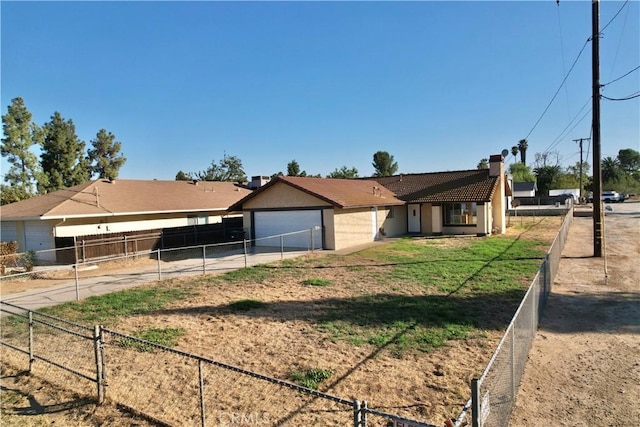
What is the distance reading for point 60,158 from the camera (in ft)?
141

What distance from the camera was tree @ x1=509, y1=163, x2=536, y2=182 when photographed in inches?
3666

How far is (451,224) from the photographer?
29625 millimetres

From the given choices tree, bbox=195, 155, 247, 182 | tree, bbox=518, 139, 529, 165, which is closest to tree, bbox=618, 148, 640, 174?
tree, bbox=518, 139, 529, 165

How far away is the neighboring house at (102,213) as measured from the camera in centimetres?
2183

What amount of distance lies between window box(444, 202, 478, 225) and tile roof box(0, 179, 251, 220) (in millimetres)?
16246

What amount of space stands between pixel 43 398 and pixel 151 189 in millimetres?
25031

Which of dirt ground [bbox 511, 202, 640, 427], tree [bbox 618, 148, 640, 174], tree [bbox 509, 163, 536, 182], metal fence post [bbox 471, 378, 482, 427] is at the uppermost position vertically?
tree [bbox 618, 148, 640, 174]

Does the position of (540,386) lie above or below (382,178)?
below

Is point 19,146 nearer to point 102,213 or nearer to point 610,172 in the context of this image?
point 102,213

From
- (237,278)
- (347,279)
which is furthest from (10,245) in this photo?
(347,279)

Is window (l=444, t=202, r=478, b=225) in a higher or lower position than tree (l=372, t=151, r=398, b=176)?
lower

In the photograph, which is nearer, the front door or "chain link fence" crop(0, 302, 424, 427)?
"chain link fence" crop(0, 302, 424, 427)

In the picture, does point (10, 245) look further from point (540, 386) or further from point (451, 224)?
point (451, 224)

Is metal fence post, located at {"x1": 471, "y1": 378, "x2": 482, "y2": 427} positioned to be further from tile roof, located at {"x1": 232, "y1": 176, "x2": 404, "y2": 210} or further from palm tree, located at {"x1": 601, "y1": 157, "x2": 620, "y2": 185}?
palm tree, located at {"x1": 601, "y1": 157, "x2": 620, "y2": 185}
